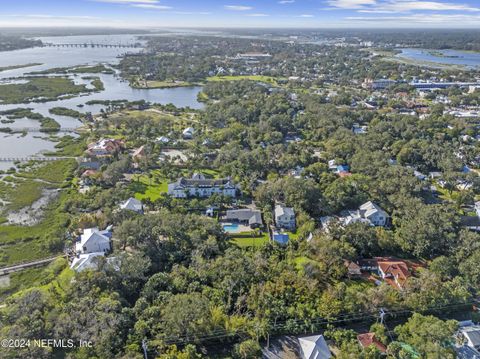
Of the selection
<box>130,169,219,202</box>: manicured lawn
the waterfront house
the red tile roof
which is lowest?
the red tile roof

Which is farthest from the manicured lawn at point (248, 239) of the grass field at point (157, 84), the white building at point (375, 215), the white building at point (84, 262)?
the grass field at point (157, 84)

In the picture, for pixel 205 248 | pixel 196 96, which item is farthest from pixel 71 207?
pixel 196 96

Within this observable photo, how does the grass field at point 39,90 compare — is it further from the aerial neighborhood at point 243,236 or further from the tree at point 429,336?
the tree at point 429,336

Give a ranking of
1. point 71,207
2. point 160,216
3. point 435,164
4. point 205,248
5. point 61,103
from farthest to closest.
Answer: point 61,103 → point 435,164 → point 71,207 → point 160,216 → point 205,248

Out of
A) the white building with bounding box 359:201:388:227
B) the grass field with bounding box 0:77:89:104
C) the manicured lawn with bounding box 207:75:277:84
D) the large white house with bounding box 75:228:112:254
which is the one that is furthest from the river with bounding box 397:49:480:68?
the large white house with bounding box 75:228:112:254

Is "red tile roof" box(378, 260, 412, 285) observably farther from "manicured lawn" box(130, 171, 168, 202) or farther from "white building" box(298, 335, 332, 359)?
"manicured lawn" box(130, 171, 168, 202)

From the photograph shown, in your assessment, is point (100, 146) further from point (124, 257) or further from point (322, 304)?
point (322, 304)
